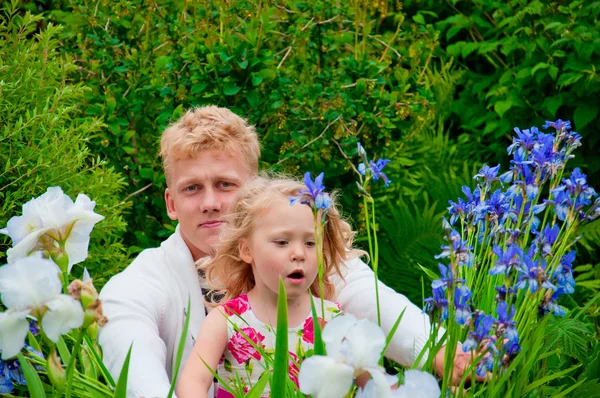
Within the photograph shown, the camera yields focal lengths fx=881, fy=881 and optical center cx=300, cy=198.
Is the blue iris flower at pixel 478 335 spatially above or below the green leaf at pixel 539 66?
below

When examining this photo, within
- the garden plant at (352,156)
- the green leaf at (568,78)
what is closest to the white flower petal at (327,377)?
the garden plant at (352,156)

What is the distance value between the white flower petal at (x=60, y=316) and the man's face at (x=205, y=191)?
5.04ft

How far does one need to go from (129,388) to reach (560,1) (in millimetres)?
3790

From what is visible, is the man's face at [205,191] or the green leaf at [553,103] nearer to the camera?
the man's face at [205,191]

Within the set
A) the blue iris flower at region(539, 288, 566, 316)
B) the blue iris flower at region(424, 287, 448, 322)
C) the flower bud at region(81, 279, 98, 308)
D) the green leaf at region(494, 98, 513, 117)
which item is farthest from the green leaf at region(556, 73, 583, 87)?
the flower bud at region(81, 279, 98, 308)

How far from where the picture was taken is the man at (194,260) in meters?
2.43

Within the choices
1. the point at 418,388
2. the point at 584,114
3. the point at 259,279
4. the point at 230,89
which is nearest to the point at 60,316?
the point at 418,388

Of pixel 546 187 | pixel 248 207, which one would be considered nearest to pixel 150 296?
pixel 248 207

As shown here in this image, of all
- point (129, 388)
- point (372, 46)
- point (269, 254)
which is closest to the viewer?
point (129, 388)

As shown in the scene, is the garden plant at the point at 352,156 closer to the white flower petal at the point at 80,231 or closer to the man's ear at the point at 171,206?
the white flower petal at the point at 80,231

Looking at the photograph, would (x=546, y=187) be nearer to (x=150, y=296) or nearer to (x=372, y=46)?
(x=372, y=46)

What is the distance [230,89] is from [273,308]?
1556 mm

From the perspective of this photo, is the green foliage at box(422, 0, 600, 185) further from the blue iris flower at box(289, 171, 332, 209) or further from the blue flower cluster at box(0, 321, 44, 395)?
the blue flower cluster at box(0, 321, 44, 395)

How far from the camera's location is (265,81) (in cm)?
389
